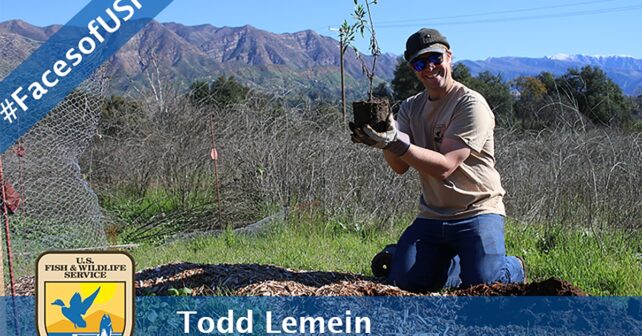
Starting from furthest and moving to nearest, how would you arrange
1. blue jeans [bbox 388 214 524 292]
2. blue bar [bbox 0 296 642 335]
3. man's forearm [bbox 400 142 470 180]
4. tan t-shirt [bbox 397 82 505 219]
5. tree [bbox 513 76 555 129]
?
tree [bbox 513 76 555 129] → blue jeans [bbox 388 214 524 292] → tan t-shirt [bbox 397 82 505 219] → man's forearm [bbox 400 142 470 180] → blue bar [bbox 0 296 642 335]

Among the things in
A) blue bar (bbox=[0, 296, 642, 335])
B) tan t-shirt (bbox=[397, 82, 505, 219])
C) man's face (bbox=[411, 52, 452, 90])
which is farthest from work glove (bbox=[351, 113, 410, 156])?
blue bar (bbox=[0, 296, 642, 335])

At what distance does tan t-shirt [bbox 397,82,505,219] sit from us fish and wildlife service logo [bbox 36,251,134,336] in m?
1.66

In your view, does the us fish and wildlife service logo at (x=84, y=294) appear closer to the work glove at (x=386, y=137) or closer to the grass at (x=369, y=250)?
the work glove at (x=386, y=137)

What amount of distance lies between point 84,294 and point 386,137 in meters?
1.37

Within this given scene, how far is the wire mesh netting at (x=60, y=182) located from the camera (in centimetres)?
550

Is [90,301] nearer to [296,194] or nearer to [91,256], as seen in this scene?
[91,256]

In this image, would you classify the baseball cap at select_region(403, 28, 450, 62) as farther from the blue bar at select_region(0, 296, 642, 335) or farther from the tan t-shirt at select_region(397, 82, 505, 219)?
the blue bar at select_region(0, 296, 642, 335)

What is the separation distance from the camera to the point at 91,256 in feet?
9.06

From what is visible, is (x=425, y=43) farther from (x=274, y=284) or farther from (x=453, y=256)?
(x=274, y=284)

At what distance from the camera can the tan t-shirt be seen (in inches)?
140

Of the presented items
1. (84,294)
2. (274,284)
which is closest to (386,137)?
(274,284)

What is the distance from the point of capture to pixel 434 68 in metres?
3.69

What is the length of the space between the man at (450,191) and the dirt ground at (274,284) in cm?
17

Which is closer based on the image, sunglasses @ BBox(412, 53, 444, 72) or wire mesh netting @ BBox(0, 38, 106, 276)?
sunglasses @ BBox(412, 53, 444, 72)
